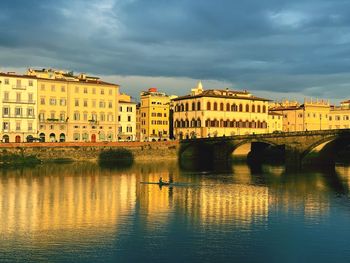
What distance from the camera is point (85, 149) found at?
3893 inches

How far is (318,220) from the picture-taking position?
39.7 meters

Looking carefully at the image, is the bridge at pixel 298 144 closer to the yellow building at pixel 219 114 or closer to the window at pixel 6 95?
the yellow building at pixel 219 114

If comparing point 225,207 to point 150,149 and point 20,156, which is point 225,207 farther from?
point 150,149

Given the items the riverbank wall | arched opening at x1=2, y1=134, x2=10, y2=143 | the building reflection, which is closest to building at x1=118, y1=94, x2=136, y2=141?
the riverbank wall

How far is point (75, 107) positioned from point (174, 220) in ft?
245

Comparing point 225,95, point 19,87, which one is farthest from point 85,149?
point 225,95

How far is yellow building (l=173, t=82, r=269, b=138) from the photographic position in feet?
407

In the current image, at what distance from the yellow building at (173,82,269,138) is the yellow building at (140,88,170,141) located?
6.56 meters

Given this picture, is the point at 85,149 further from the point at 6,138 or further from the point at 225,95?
the point at 225,95

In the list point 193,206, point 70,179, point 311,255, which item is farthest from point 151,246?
point 70,179

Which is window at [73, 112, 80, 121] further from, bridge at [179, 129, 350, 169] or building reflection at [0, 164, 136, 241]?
building reflection at [0, 164, 136, 241]

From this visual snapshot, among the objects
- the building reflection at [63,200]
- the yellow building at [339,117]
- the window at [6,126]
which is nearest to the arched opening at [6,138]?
the window at [6,126]

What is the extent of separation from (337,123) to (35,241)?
138m

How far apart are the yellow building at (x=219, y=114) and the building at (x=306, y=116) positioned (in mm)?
21960
